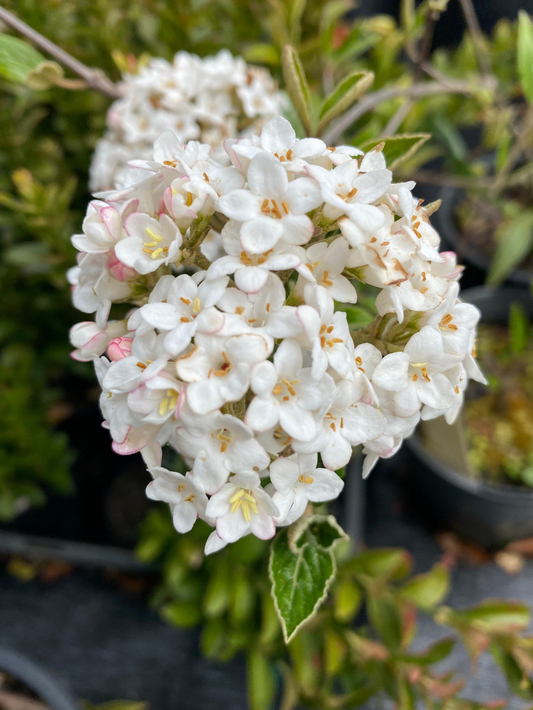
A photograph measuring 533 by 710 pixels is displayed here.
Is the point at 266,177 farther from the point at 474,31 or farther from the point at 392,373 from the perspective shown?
→ the point at 474,31

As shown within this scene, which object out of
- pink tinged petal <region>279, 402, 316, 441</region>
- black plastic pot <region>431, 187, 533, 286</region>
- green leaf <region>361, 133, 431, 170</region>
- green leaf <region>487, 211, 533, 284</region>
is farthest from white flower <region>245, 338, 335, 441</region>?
black plastic pot <region>431, 187, 533, 286</region>

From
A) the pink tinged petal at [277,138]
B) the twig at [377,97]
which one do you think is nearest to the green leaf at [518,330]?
the twig at [377,97]

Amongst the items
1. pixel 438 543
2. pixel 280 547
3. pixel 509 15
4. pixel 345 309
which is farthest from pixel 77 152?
pixel 509 15

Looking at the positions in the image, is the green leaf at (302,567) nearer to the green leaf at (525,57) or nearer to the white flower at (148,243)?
the white flower at (148,243)

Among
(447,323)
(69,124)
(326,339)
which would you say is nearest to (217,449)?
(326,339)

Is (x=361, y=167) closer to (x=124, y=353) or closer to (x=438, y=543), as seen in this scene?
(x=124, y=353)

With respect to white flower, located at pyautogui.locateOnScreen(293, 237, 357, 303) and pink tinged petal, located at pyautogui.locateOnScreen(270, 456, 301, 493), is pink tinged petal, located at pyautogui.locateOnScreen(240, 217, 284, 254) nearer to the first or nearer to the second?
white flower, located at pyautogui.locateOnScreen(293, 237, 357, 303)
